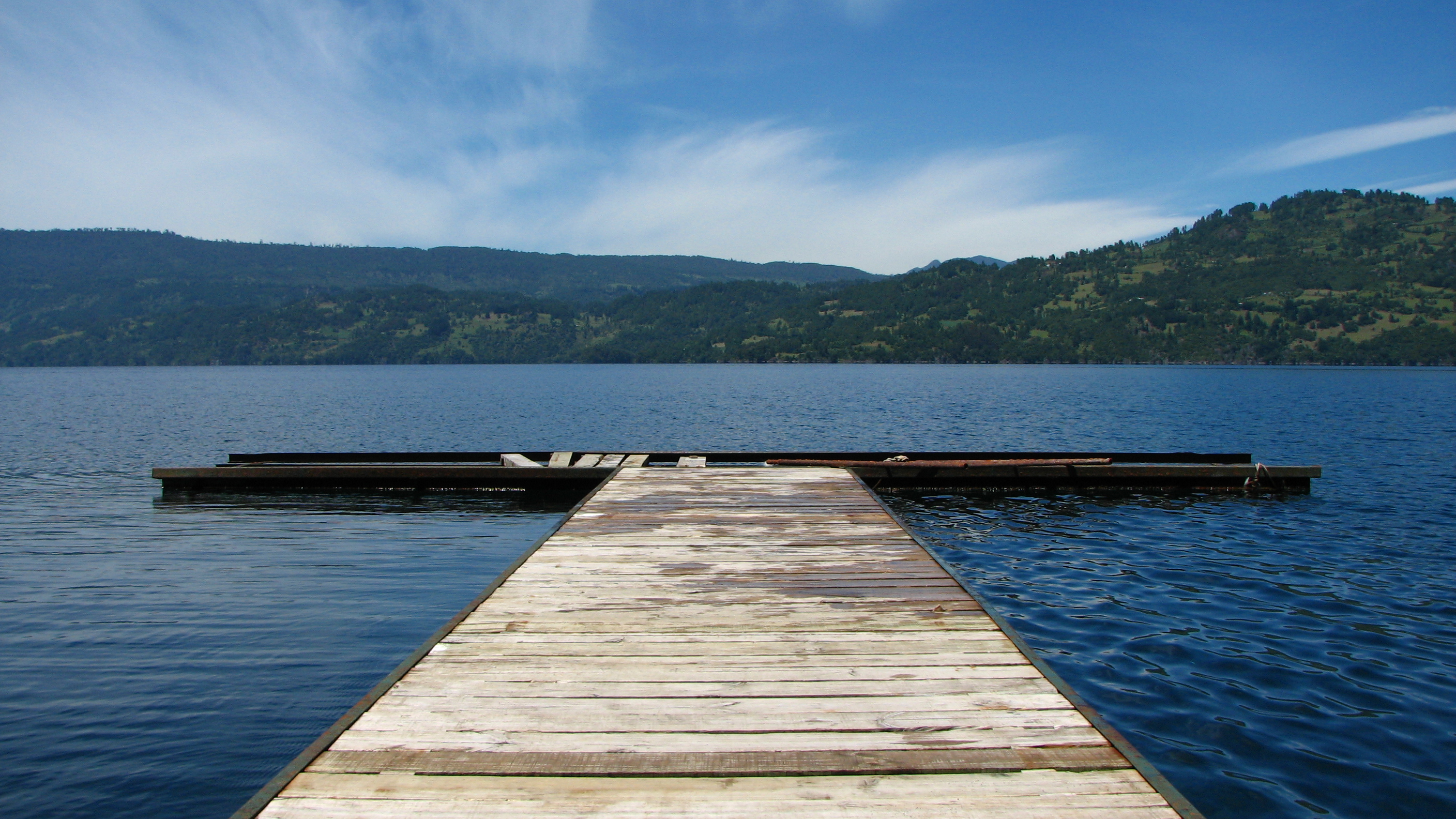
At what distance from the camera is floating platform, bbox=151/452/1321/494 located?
55.0 feet

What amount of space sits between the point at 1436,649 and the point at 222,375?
17133 cm

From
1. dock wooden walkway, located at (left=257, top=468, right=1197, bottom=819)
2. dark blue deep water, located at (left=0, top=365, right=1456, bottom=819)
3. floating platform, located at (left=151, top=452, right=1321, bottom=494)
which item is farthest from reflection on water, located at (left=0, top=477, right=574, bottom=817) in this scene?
dock wooden walkway, located at (left=257, top=468, right=1197, bottom=819)

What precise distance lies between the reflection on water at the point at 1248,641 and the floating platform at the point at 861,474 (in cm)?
149

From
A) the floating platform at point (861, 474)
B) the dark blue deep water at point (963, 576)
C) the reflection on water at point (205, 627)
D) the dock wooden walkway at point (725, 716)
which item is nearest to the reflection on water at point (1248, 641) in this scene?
the dark blue deep water at point (963, 576)

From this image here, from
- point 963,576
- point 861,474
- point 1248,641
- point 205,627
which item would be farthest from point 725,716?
point 861,474

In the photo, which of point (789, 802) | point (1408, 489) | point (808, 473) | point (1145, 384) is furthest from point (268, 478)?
point (1145, 384)

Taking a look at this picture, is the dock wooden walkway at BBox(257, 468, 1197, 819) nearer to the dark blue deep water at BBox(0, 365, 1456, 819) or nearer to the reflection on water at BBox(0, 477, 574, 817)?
the dark blue deep water at BBox(0, 365, 1456, 819)

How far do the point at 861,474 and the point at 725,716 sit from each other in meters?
12.4

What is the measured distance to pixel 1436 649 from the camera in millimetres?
8430

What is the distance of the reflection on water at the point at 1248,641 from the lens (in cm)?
602

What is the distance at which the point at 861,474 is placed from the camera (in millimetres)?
16375

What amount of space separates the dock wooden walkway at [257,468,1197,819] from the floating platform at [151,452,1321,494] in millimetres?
9715

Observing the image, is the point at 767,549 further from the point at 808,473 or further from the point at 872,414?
the point at 872,414

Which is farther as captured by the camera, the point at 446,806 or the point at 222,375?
the point at 222,375
